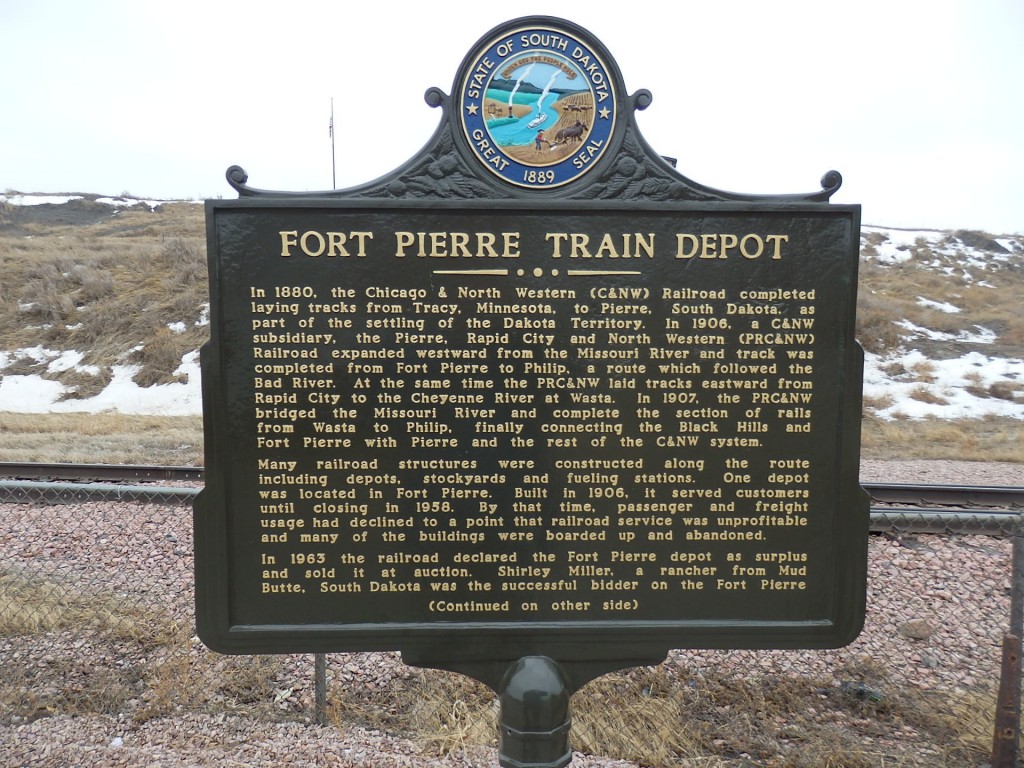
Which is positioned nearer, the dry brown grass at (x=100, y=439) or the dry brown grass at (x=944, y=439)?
the dry brown grass at (x=100, y=439)

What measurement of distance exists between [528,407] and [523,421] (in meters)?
0.07

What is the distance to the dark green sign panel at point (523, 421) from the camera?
2.80m

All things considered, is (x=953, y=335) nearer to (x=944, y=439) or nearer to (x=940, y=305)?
(x=940, y=305)

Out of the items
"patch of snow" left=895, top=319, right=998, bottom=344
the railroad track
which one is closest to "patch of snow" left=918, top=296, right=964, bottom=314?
"patch of snow" left=895, top=319, right=998, bottom=344

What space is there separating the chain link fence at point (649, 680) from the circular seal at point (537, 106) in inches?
97.5

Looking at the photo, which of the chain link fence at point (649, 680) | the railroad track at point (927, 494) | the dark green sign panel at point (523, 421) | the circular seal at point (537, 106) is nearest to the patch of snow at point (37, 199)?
the railroad track at point (927, 494)

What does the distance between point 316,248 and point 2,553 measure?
5594mm

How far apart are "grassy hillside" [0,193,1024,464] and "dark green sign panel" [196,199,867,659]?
7.53 meters

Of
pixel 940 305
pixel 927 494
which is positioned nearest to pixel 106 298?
pixel 927 494

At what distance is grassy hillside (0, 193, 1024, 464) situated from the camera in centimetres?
1160

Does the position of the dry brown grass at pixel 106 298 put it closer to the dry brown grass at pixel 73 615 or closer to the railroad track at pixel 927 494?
the railroad track at pixel 927 494

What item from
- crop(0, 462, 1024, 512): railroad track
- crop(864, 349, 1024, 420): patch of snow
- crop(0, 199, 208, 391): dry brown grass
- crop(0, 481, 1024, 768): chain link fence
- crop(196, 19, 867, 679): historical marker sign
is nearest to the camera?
crop(196, 19, 867, 679): historical marker sign

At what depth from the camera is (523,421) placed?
283 cm

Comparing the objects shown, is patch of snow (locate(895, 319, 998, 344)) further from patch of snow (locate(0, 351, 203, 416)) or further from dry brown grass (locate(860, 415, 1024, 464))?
patch of snow (locate(0, 351, 203, 416))
